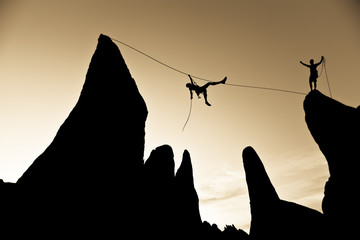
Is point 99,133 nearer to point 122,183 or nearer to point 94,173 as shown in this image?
point 94,173

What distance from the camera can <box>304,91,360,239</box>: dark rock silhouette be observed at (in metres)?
17.7

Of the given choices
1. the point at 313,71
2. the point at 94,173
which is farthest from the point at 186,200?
the point at 313,71

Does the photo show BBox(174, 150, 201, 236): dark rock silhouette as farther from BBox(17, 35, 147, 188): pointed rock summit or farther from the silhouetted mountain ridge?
BBox(17, 35, 147, 188): pointed rock summit

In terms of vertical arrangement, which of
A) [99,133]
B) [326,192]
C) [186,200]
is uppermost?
[99,133]

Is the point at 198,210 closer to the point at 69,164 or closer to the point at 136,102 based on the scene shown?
the point at 136,102

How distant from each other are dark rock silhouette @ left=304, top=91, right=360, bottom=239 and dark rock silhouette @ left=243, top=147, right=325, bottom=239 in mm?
2081

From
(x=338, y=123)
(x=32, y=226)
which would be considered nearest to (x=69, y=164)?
(x=32, y=226)

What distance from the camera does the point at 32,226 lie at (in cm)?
1098

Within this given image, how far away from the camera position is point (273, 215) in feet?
A: 73.8

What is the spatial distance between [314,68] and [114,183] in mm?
15556

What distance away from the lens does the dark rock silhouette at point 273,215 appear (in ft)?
70.5

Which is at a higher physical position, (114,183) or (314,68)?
(314,68)

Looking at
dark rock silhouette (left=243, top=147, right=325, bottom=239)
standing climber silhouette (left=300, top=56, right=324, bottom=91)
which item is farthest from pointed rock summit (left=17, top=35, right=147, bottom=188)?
dark rock silhouette (left=243, top=147, right=325, bottom=239)

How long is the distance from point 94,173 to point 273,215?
1673 cm
